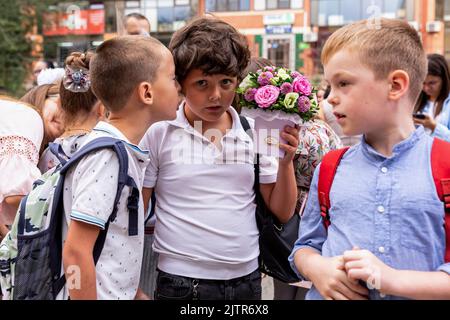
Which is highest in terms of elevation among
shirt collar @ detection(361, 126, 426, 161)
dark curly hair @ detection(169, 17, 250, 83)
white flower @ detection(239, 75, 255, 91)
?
dark curly hair @ detection(169, 17, 250, 83)

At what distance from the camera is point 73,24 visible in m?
20.3

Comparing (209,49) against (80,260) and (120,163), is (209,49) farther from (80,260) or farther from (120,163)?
(80,260)

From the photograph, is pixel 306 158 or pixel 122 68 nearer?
pixel 122 68

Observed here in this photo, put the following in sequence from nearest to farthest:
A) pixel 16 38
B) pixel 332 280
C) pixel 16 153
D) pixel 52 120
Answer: pixel 332 280 < pixel 16 153 < pixel 52 120 < pixel 16 38

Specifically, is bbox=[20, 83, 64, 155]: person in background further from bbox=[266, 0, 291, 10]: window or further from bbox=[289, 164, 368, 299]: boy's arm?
bbox=[266, 0, 291, 10]: window

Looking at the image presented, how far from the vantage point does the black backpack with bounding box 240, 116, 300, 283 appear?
2.12 meters

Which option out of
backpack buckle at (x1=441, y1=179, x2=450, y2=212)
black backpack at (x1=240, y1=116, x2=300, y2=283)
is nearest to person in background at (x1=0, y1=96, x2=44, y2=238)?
black backpack at (x1=240, y1=116, x2=300, y2=283)

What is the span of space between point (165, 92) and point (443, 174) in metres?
0.98

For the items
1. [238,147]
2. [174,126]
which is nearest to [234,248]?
[238,147]

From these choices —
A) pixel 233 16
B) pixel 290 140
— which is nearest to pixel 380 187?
pixel 290 140

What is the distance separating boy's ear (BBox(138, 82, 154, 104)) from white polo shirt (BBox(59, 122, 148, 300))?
0.50 ft

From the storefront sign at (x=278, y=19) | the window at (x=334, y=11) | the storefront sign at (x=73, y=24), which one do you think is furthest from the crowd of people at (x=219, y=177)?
the storefront sign at (x=73, y=24)

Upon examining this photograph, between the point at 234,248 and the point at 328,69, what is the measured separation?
83 centimetres

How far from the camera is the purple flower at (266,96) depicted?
6.23 ft
